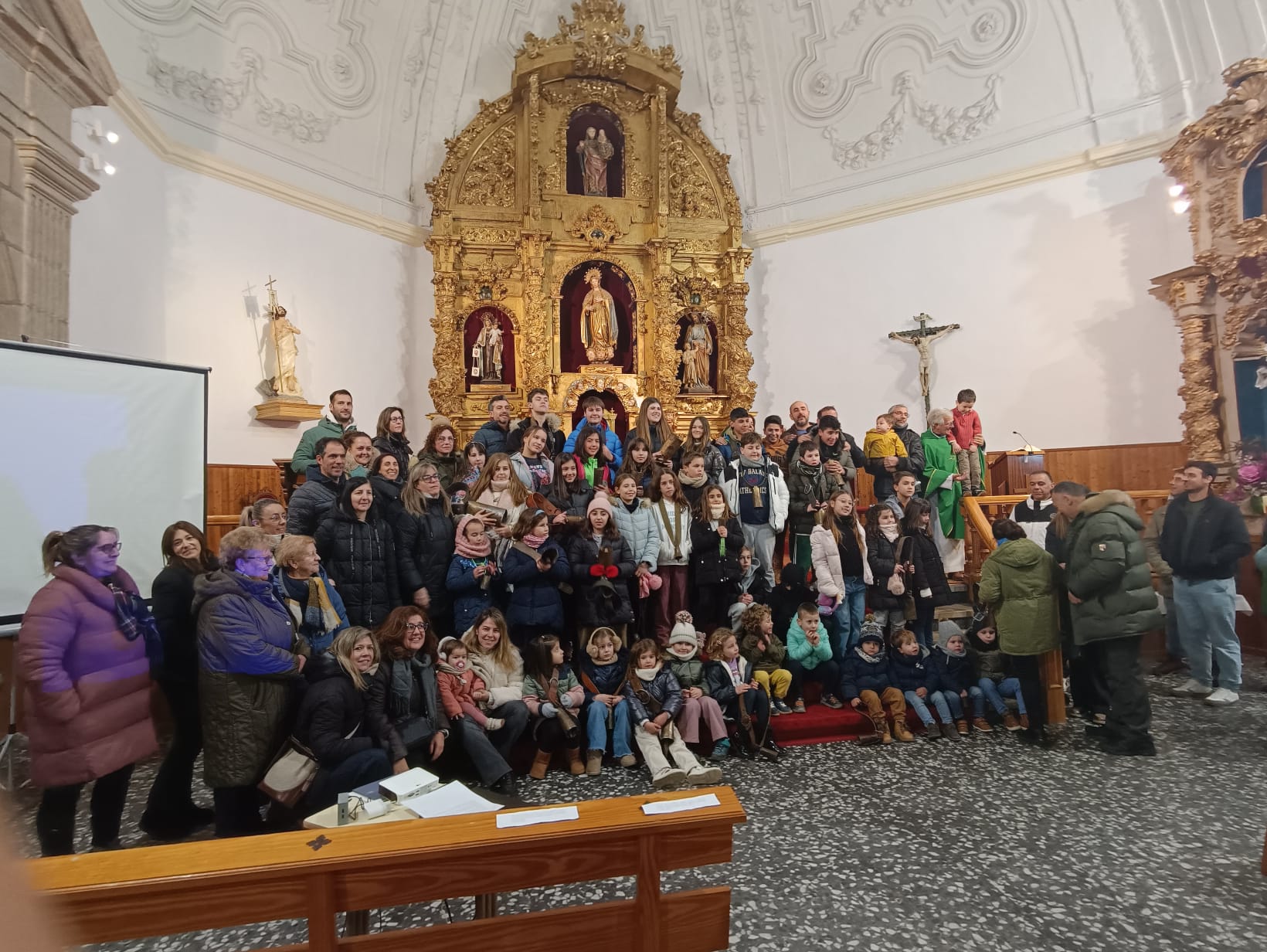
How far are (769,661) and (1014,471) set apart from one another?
17.5 ft

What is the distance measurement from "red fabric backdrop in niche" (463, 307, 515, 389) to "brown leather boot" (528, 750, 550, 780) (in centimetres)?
737

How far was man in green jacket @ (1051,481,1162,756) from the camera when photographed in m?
4.70

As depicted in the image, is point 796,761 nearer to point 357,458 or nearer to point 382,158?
point 357,458

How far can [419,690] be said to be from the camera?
4270mm

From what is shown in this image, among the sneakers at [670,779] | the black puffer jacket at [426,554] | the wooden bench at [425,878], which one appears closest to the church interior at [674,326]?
the wooden bench at [425,878]

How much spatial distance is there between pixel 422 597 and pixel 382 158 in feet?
27.8

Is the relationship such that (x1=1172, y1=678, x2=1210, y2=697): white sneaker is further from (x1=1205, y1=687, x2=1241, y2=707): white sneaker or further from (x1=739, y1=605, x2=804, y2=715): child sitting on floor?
(x1=739, y1=605, x2=804, y2=715): child sitting on floor

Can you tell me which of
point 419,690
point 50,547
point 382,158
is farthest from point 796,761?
point 382,158

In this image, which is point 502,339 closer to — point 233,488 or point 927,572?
point 233,488

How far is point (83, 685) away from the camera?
11.0ft

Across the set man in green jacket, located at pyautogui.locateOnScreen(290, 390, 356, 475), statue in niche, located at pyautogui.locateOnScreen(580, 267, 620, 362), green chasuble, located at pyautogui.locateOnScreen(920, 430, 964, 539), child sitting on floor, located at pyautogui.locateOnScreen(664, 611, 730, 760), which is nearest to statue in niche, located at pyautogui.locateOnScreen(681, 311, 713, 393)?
statue in niche, located at pyautogui.locateOnScreen(580, 267, 620, 362)

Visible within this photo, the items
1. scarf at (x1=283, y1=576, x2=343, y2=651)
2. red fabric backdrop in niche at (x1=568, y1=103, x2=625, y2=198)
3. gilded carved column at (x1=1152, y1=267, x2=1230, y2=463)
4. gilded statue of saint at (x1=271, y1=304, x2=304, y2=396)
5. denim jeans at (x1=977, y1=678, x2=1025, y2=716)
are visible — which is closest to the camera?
scarf at (x1=283, y1=576, x2=343, y2=651)

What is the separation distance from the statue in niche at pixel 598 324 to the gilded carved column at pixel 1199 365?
7.27 m

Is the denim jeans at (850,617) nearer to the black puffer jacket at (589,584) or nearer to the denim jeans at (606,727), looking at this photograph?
the black puffer jacket at (589,584)
